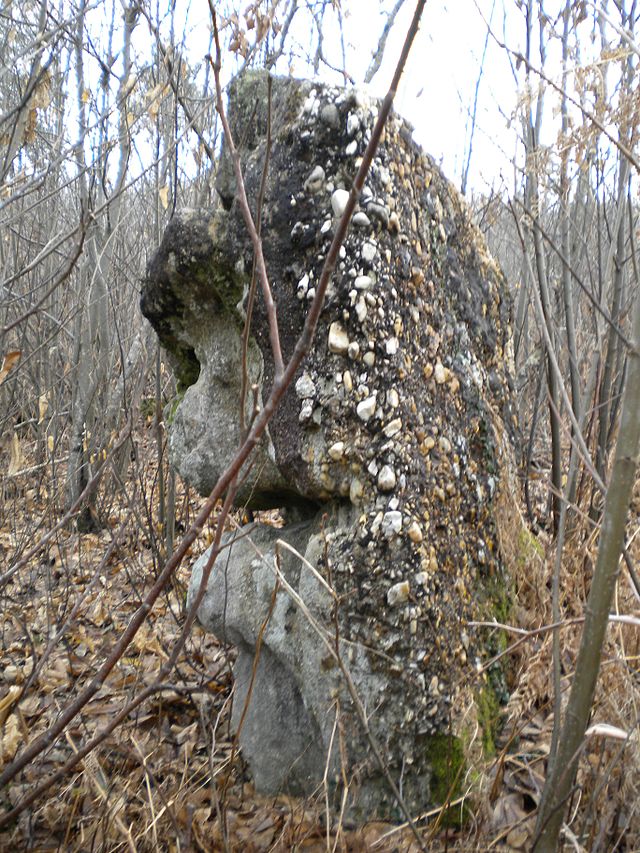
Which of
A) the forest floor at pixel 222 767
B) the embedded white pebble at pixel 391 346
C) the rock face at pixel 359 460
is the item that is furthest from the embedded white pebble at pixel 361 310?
the forest floor at pixel 222 767

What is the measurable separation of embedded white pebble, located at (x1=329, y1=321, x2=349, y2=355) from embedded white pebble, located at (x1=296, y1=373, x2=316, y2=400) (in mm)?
112

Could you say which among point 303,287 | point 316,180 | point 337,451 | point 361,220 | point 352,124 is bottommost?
point 337,451

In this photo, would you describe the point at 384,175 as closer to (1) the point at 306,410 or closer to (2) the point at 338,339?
(2) the point at 338,339

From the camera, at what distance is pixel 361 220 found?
200 centimetres

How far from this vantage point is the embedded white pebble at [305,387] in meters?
2.02

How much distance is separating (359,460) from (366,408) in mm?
150

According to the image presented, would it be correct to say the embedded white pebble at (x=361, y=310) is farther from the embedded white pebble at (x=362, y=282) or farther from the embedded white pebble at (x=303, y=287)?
the embedded white pebble at (x=303, y=287)

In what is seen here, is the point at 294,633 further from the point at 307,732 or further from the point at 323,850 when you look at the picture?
the point at 323,850

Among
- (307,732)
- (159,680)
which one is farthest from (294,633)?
(159,680)

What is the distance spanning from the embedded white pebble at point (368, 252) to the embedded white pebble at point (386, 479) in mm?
599

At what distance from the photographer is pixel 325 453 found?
2.01m

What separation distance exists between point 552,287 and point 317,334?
97.0 inches

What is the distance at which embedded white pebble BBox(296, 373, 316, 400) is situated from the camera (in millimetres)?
2023

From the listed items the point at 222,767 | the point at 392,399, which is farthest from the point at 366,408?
the point at 222,767
